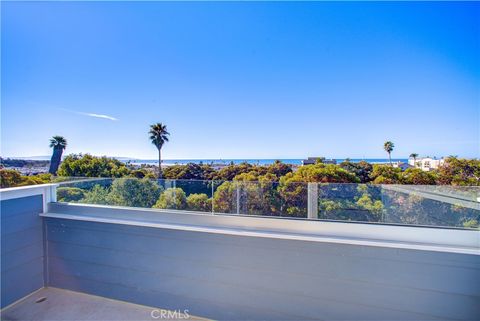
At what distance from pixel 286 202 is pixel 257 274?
119 centimetres

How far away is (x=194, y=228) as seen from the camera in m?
1.66

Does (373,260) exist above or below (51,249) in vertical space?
above

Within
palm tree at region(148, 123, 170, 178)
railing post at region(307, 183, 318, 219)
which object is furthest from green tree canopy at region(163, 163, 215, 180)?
railing post at region(307, 183, 318, 219)

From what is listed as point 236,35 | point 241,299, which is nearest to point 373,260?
point 241,299

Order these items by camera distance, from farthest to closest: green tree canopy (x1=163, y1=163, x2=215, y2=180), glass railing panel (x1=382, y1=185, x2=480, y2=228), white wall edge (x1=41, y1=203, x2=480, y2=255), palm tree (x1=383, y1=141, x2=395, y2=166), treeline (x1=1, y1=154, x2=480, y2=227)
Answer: palm tree (x1=383, y1=141, x2=395, y2=166) < green tree canopy (x1=163, y1=163, x2=215, y2=180) < treeline (x1=1, y1=154, x2=480, y2=227) < glass railing panel (x1=382, y1=185, x2=480, y2=228) < white wall edge (x1=41, y1=203, x2=480, y2=255)

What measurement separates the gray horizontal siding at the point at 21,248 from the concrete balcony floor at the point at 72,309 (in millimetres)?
109

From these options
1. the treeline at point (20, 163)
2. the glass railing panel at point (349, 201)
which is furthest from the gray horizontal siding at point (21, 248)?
the treeline at point (20, 163)

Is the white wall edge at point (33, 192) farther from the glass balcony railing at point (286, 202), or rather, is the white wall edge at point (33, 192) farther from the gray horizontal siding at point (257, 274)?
the gray horizontal siding at point (257, 274)

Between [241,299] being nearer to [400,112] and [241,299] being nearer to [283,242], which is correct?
[283,242]

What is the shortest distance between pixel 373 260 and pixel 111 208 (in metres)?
2.08

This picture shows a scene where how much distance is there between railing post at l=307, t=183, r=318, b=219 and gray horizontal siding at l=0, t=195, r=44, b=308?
262 cm

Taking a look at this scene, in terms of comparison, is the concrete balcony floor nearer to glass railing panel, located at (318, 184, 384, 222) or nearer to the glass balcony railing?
the glass balcony railing

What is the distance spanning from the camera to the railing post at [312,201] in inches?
84.8

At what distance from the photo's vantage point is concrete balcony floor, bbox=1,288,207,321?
69.2 inches
